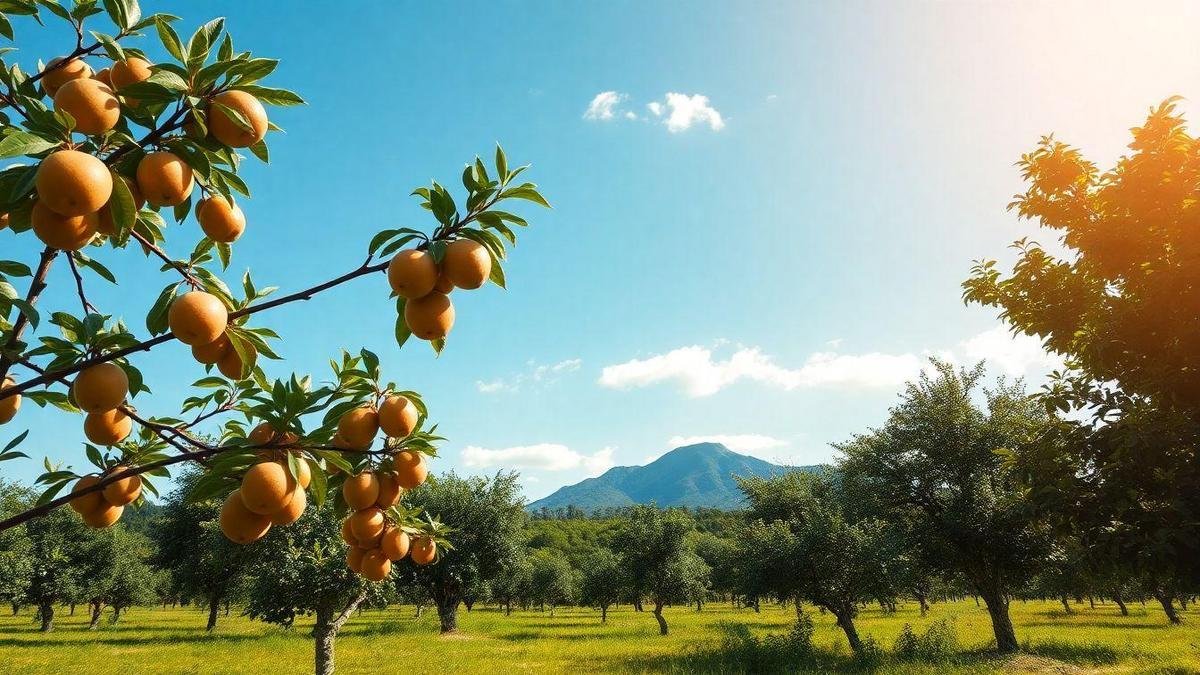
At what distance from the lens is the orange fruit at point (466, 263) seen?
4.79 feet

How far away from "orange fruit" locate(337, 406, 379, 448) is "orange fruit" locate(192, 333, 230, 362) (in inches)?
15.5

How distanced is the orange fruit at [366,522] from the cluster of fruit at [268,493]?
0.37m

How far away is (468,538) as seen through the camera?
105ft

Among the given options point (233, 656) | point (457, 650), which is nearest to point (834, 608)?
point (457, 650)

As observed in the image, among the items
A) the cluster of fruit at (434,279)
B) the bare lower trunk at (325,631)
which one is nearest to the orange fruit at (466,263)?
the cluster of fruit at (434,279)

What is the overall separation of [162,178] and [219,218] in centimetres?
25

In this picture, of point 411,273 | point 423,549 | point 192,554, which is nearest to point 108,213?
point 411,273

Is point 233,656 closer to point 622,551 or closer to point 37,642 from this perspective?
point 37,642

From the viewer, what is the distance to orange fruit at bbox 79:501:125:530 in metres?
1.89

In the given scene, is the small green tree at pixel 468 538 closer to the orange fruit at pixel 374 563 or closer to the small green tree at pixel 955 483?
the small green tree at pixel 955 483

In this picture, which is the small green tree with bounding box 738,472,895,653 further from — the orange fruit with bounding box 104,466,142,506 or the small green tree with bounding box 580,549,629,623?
the small green tree with bounding box 580,549,629,623

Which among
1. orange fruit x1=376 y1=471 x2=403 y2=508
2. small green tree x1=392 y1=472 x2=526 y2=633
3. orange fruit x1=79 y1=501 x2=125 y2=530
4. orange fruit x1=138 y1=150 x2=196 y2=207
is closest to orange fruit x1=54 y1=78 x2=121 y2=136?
orange fruit x1=138 y1=150 x2=196 y2=207

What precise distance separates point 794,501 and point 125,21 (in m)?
27.2

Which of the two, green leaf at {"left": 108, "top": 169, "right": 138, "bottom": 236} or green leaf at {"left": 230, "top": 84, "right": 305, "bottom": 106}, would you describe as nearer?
green leaf at {"left": 108, "top": 169, "right": 138, "bottom": 236}
